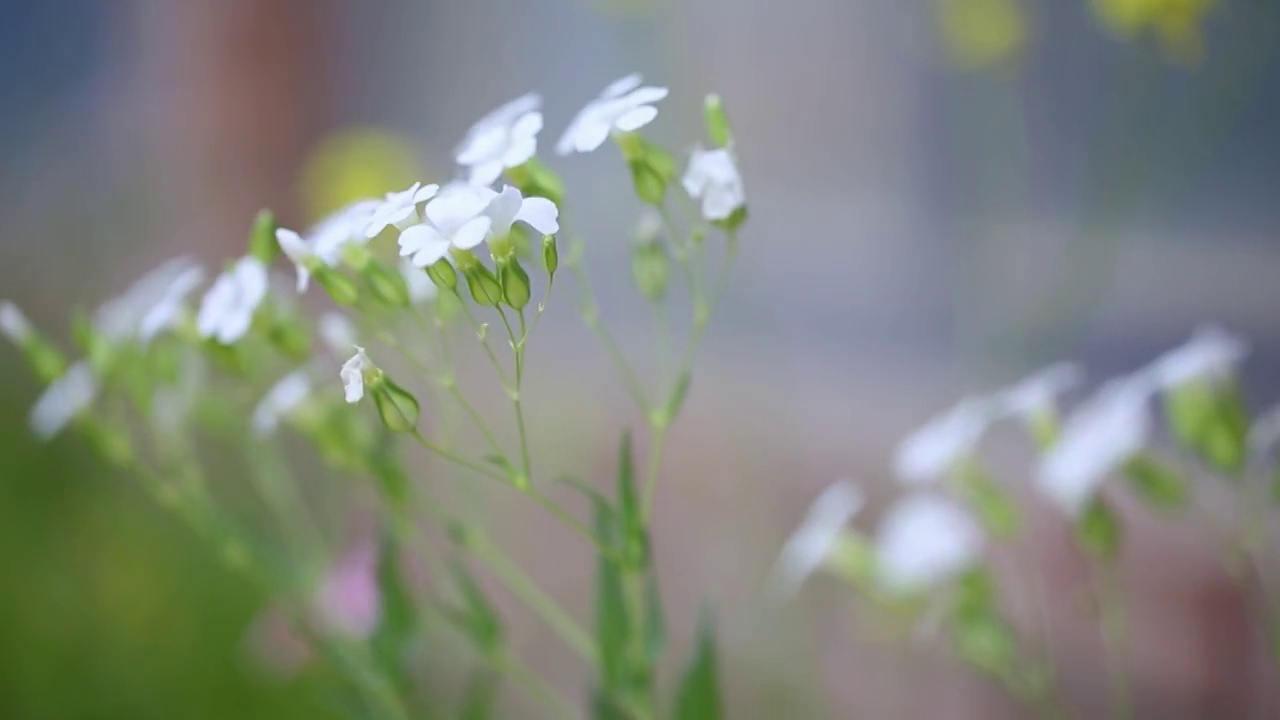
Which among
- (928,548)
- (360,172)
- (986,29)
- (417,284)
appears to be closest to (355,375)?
(417,284)

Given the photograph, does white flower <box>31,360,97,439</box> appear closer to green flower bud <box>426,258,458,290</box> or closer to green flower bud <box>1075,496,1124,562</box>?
green flower bud <box>426,258,458,290</box>

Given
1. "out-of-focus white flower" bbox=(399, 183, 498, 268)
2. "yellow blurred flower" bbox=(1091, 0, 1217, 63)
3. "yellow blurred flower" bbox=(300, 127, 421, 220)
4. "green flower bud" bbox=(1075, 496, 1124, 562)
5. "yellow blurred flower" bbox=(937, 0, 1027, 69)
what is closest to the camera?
"out-of-focus white flower" bbox=(399, 183, 498, 268)

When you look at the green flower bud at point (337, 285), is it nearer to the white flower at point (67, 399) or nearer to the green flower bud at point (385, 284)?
the green flower bud at point (385, 284)

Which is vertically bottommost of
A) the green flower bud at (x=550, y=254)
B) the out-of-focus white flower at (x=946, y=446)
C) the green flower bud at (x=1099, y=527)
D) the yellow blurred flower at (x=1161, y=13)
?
the green flower bud at (x=550, y=254)

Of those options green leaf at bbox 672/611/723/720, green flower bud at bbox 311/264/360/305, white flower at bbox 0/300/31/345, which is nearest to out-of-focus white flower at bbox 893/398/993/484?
green leaf at bbox 672/611/723/720

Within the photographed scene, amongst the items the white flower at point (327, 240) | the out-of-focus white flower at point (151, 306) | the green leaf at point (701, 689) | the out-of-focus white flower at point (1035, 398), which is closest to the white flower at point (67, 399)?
the out-of-focus white flower at point (151, 306)

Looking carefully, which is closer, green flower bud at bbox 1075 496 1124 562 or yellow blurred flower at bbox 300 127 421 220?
green flower bud at bbox 1075 496 1124 562
